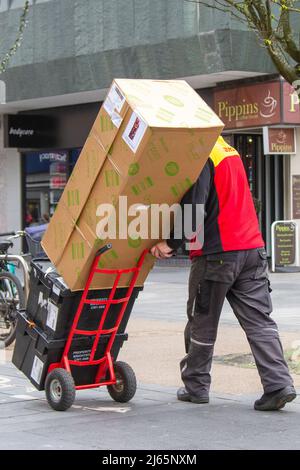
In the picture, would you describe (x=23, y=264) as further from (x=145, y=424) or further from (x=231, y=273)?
(x=145, y=424)

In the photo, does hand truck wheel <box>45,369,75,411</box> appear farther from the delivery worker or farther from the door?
the door

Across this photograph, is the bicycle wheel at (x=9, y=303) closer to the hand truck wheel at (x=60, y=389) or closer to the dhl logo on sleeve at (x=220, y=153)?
the hand truck wheel at (x=60, y=389)

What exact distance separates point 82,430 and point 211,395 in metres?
1.42

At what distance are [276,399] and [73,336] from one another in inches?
55.9

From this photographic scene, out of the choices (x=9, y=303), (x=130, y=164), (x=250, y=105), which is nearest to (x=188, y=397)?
(x=130, y=164)

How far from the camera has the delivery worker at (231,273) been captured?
6.01 m

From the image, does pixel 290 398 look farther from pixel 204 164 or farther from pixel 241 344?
pixel 241 344

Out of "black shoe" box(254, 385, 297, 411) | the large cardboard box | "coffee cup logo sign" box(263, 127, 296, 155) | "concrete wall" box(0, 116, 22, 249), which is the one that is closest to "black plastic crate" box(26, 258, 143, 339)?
the large cardboard box

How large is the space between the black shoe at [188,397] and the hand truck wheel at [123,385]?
341 millimetres

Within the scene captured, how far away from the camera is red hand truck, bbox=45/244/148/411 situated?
601 centimetres

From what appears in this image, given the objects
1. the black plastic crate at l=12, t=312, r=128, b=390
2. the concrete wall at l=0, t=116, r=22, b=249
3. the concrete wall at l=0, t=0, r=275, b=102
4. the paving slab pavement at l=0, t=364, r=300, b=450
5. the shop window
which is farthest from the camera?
the concrete wall at l=0, t=116, r=22, b=249

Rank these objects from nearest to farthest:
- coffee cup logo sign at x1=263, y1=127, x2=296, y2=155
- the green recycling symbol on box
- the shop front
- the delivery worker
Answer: the green recycling symbol on box, the delivery worker, the shop front, coffee cup logo sign at x1=263, y1=127, x2=296, y2=155

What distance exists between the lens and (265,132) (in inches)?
753

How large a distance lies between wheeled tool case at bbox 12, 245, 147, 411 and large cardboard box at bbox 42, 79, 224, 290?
0.13 metres
